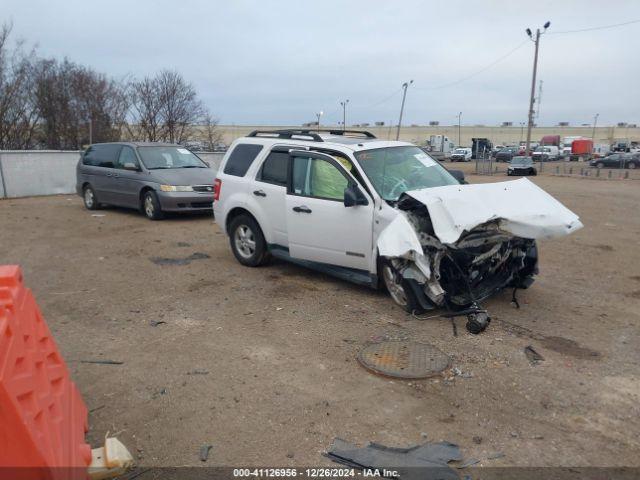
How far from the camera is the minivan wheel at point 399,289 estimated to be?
17.4 feet

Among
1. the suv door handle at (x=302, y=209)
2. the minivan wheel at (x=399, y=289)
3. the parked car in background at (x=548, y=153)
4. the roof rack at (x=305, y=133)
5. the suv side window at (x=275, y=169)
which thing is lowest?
the minivan wheel at (x=399, y=289)

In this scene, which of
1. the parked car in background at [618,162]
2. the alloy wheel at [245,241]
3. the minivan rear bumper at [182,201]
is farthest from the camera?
the parked car in background at [618,162]

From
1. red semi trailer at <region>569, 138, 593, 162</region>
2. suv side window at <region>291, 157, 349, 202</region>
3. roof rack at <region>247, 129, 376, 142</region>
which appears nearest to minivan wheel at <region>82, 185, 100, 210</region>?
roof rack at <region>247, 129, 376, 142</region>

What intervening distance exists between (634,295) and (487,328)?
8.44 ft

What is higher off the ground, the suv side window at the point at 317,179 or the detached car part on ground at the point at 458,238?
the suv side window at the point at 317,179

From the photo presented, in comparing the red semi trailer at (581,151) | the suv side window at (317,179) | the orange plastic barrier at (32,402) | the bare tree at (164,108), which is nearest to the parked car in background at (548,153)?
the red semi trailer at (581,151)

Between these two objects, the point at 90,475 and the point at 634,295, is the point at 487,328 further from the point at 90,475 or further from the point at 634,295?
the point at 90,475

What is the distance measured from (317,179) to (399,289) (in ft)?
5.81

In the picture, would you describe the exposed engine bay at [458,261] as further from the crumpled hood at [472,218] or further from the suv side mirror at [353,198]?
the suv side mirror at [353,198]

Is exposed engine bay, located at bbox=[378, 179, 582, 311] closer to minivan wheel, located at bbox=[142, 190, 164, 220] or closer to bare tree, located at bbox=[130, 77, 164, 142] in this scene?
minivan wheel, located at bbox=[142, 190, 164, 220]

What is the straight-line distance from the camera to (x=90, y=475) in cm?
282

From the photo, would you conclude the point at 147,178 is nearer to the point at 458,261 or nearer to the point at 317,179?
the point at 317,179

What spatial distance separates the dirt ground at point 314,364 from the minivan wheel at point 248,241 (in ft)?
0.85

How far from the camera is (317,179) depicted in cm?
646
